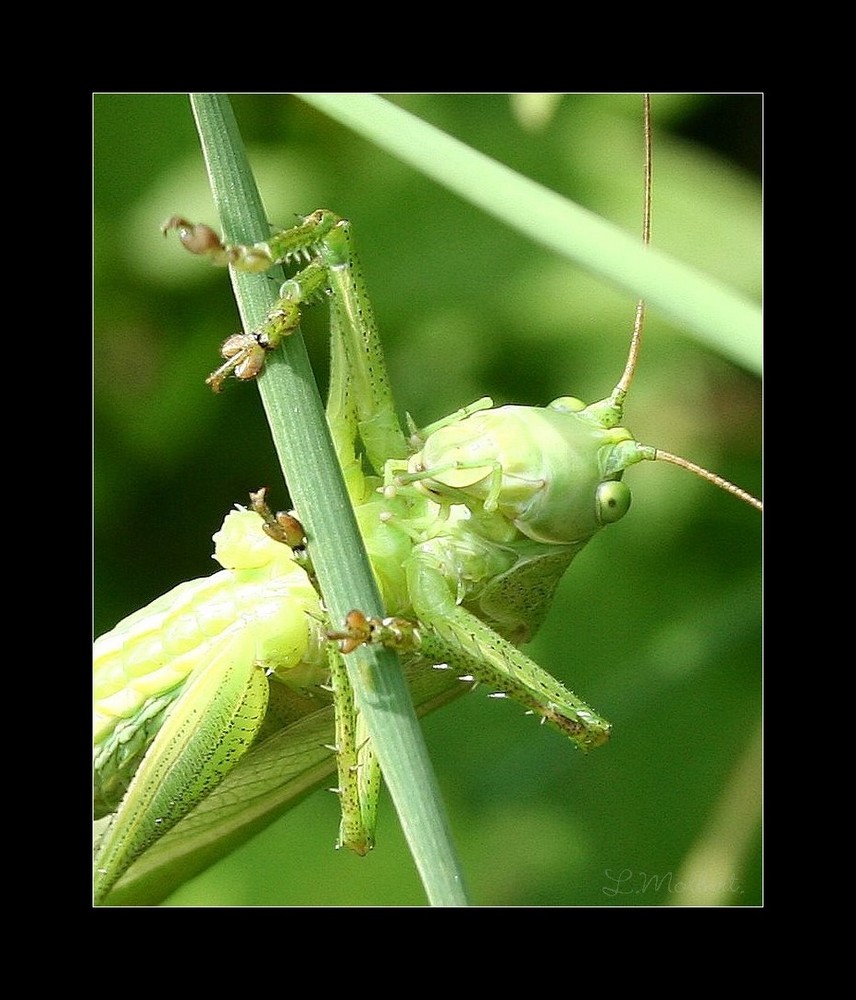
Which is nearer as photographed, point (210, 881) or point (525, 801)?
point (210, 881)

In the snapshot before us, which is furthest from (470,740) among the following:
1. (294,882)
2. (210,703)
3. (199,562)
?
(210,703)

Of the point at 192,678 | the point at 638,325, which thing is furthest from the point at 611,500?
the point at 192,678

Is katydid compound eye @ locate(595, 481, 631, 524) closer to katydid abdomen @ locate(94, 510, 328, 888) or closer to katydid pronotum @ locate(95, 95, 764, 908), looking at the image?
katydid pronotum @ locate(95, 95, 764, 908)

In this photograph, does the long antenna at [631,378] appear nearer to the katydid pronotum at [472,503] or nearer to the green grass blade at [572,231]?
the katydid pronotum at [472,503]

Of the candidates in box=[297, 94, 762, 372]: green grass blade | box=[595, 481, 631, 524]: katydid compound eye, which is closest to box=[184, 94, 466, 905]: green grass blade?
box=[297, 94, 762, 372]: green grass blade

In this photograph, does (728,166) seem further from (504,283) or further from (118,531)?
(118,531)

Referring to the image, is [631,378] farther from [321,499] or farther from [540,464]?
[321,499]

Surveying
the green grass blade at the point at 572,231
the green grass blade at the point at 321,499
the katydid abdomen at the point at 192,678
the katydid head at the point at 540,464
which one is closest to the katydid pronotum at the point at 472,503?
the katydid head at the point at 540,464

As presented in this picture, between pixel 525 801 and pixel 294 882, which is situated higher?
pixel 525 801
